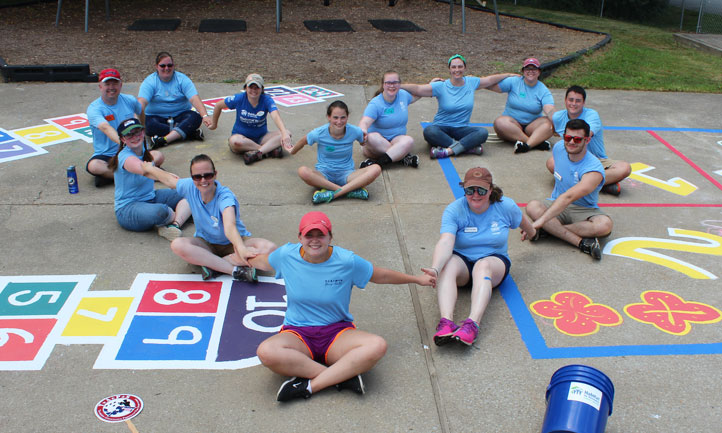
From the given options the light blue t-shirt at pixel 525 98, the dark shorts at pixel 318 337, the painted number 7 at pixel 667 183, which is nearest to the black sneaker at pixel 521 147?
the light blue t-shirt at pixel 525 98

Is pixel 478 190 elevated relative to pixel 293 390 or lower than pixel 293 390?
elevated

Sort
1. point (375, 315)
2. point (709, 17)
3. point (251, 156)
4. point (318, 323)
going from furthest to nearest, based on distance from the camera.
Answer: point (709, 17)
point (251, 156)
point (375, 315)
point (318, 323)

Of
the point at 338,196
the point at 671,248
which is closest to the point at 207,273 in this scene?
the point at 338,196

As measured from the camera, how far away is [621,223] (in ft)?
22.6

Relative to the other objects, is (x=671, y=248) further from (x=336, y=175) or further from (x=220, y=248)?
(x=220, y=248)

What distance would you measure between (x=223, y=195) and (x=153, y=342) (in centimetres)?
138

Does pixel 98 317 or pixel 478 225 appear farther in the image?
pixel 478 225

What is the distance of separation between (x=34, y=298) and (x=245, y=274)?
5.51 ft

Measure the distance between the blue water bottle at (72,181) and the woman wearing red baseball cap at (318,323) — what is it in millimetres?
3792

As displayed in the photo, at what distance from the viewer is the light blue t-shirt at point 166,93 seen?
28.5 ft

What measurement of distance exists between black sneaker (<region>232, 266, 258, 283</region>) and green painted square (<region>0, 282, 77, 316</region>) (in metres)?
1.34

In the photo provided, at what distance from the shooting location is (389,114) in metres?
8.16

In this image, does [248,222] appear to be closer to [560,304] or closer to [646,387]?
[560,304]

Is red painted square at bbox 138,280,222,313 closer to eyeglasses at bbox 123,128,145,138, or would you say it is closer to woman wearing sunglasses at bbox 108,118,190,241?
woman wearing sunglasses at bbox 108,118,190,241
